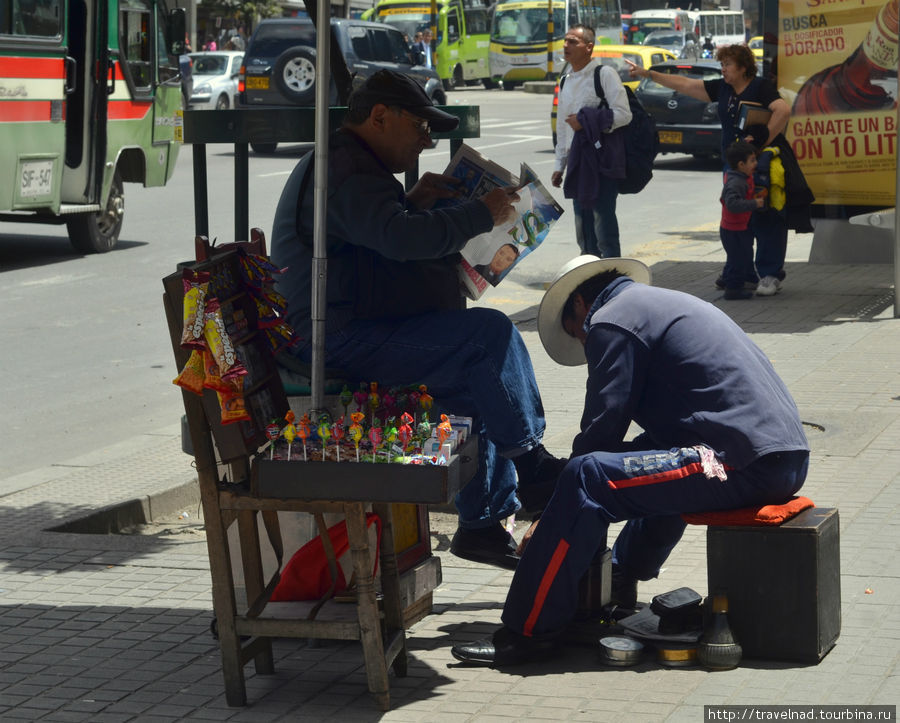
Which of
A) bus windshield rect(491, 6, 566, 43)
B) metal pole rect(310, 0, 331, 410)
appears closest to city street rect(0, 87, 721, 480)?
metal pole rect(310, 0, 331, 410)

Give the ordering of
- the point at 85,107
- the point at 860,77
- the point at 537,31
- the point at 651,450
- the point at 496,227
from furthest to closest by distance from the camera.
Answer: the point at 537,31 → the point at 85,107 → the point at 860,77 → the point at 496,227 → the point at 651,450

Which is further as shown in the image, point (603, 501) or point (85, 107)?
point (85, 107)

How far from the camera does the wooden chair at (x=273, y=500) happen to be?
12.5 ft

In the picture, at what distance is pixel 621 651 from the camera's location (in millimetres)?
4207

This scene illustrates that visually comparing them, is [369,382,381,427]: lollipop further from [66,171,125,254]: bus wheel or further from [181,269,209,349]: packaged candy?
[66,171,125,254]: bus wheel

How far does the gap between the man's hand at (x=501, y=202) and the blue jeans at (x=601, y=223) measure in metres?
6.35

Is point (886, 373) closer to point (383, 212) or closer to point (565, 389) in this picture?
point (565, 389)

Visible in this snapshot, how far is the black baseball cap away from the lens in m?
4.42

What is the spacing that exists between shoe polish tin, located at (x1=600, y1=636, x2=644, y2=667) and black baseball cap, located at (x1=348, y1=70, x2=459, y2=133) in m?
1.68

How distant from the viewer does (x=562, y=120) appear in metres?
11.0

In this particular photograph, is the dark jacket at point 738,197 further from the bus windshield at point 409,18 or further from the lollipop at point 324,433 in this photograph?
the bus windshield at point 409,18

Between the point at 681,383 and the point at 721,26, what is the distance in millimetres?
52413

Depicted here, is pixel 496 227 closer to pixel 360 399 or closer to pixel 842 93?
pixel 360 399

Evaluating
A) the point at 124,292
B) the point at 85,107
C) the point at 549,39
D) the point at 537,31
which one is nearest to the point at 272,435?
the point at 124,292
